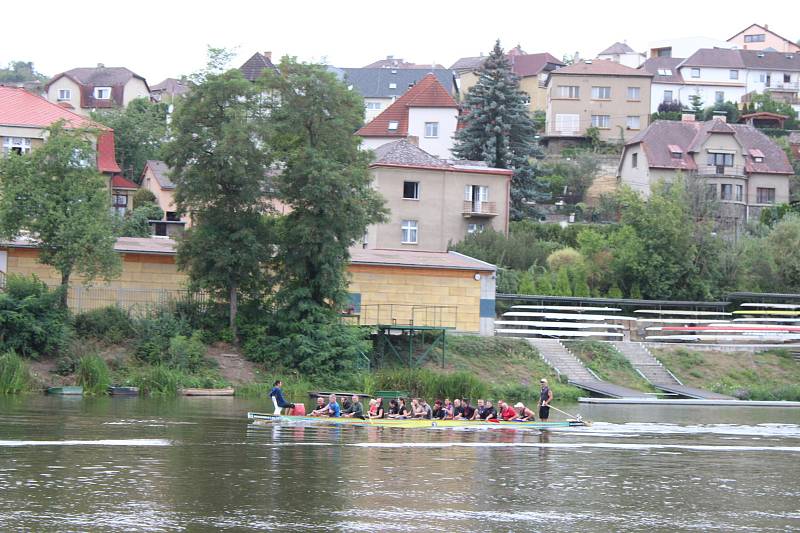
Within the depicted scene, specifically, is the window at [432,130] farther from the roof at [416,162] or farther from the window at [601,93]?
the window at [601,93]

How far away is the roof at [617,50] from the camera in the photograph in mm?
147625

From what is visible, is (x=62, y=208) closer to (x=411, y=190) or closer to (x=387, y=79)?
(x=411, y=190)

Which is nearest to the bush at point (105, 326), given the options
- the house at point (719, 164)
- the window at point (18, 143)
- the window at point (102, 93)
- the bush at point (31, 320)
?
the bush at point (31, 320)

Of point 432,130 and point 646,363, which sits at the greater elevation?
point 432,130

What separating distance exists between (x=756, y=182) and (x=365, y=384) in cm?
5464

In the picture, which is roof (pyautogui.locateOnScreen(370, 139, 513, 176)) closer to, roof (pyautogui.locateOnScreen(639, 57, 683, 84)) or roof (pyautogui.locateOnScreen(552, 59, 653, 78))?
roof (pyautogui.locateOnScreen(552, 59, 653, 78))

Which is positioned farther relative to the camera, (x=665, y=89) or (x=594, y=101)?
(x=665, y=89)

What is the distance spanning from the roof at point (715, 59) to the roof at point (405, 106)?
47.4 metres

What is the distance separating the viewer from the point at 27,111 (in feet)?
227

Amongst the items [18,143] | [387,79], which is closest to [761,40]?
[387,79]

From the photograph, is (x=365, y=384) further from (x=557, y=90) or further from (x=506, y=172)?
(x=557, y=90)

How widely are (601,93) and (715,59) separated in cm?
2954

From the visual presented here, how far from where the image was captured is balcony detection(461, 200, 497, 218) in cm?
7400

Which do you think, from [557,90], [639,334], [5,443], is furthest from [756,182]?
[5,443]
